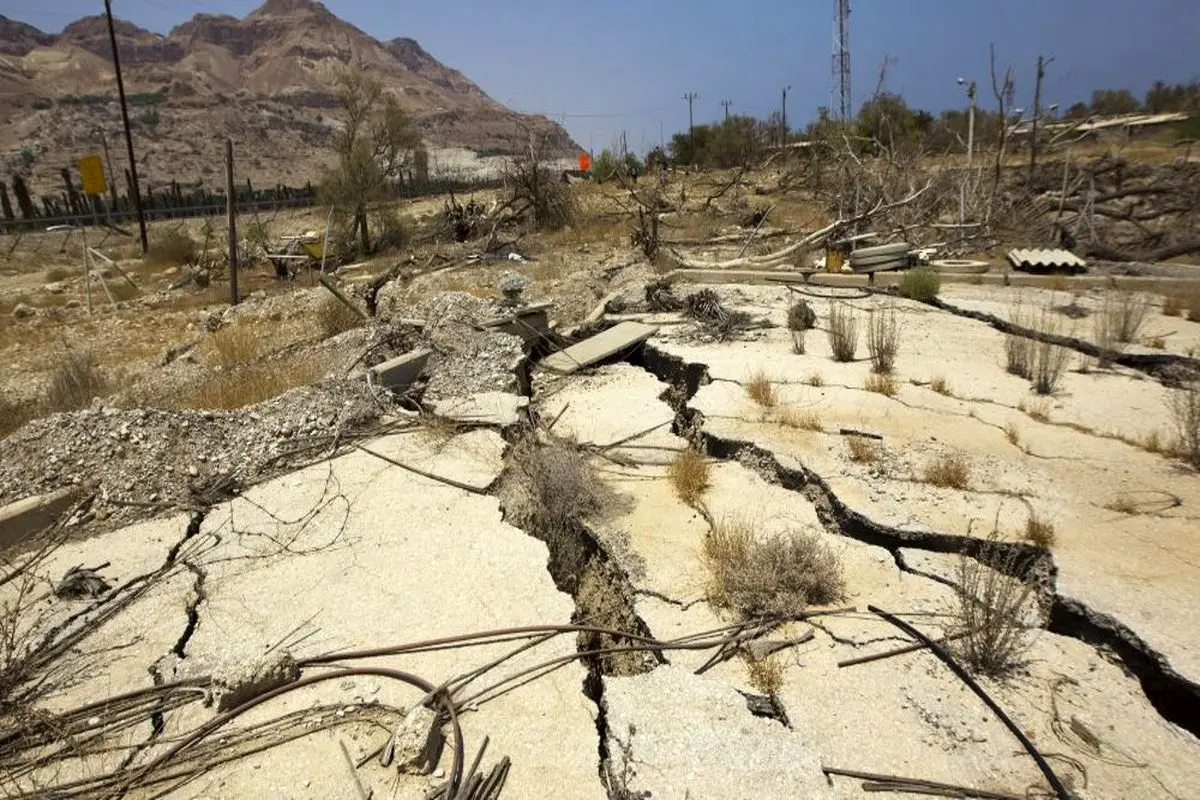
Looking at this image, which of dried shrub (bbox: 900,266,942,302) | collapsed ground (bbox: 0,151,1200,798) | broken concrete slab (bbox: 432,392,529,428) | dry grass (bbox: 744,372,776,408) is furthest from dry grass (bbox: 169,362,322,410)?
dried shrub (bbox: 900,266,942,302)

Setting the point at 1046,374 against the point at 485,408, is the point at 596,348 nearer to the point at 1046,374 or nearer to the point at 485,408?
the point at 485,408

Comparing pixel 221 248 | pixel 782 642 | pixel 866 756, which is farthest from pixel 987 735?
pixel 221 248

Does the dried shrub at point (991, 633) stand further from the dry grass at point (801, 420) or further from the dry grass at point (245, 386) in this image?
the dry grass at point (245, 386)

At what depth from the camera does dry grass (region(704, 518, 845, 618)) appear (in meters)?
2.98

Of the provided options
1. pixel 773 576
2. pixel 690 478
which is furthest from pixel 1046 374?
pixel 773 576

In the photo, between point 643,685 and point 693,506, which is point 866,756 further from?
point 693,506

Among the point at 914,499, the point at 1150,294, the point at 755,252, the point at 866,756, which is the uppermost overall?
the point at 755,252

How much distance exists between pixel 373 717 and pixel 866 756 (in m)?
1.81

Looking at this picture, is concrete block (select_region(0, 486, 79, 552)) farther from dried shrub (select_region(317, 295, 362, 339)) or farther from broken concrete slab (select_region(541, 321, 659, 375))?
dried shrub (select_region(317, 295, 362, 339))

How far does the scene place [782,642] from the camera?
2.79 m

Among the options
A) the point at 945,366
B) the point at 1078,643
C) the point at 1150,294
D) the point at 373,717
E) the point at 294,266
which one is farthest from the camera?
the point at 294,266

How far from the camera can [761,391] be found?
5.34 m

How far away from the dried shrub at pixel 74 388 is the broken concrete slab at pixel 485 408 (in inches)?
173

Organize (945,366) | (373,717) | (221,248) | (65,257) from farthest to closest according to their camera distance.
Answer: (65,257), (221,248), (945,366), (373,717)
